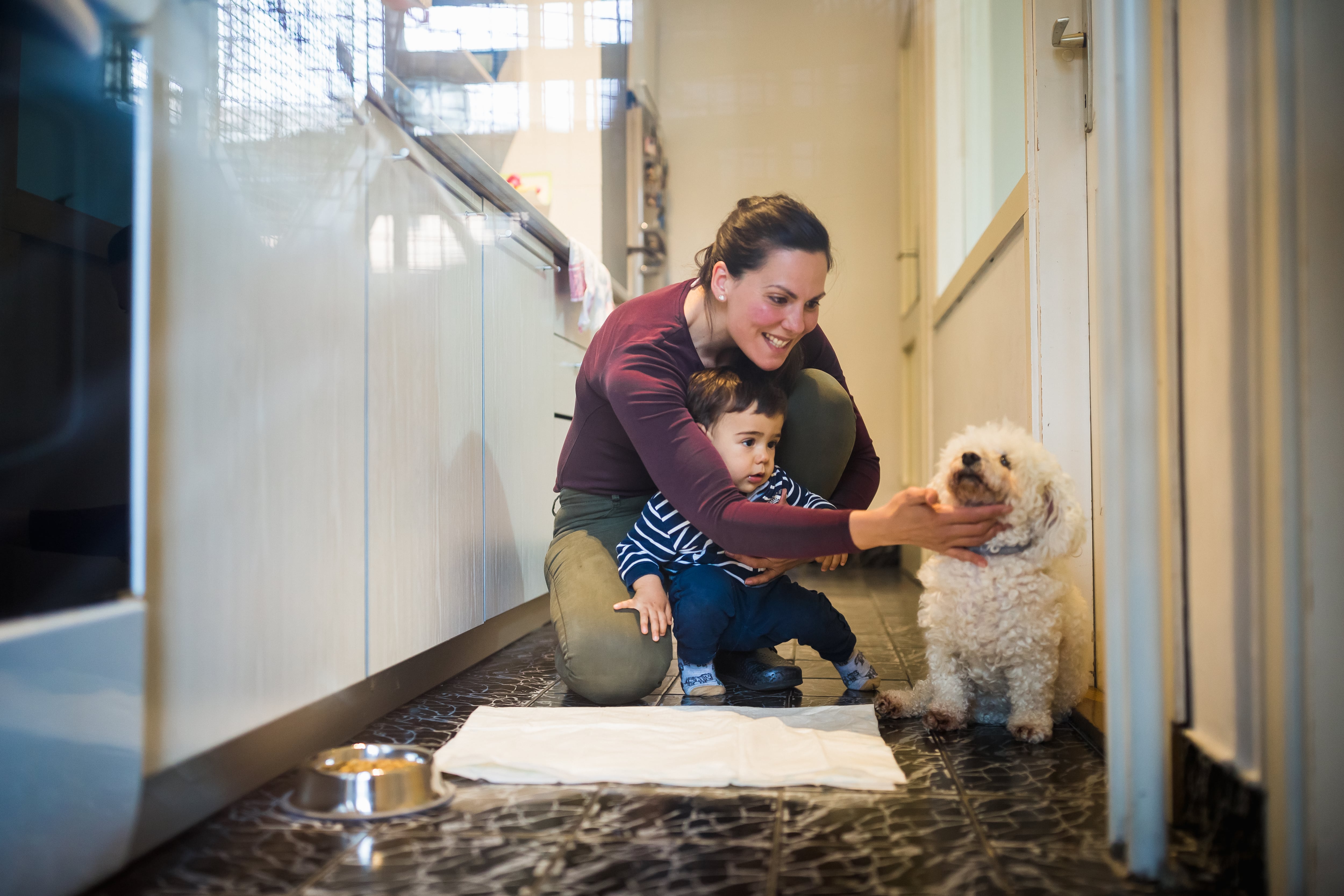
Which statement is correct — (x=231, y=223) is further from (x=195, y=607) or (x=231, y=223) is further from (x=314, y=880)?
(x=314, y=880)

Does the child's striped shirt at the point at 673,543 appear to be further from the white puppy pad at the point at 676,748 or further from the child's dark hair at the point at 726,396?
the white puppy pad at the point at 676,748

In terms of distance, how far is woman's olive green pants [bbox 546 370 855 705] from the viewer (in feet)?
4.80

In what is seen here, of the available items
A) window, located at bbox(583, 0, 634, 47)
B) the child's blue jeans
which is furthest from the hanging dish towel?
window, located at bbox(583, 0, 634, 47)

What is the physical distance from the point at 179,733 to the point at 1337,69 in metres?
1.16

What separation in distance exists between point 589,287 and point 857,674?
1.24 meters

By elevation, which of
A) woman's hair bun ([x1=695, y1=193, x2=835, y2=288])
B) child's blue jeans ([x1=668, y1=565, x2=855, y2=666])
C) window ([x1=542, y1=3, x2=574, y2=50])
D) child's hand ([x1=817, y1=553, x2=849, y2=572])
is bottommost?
child's blue jeans ([x1=668, y1=565, x2=855, y2=666])

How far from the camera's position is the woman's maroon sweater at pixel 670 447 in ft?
4.03

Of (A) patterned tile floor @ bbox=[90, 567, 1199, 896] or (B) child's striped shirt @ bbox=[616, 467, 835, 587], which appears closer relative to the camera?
(A) patterned tile floor @ bbox=[90, 567, 1199, 896]

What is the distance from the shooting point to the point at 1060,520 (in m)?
1.17

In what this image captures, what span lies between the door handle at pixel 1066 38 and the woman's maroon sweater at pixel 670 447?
2.16 feet

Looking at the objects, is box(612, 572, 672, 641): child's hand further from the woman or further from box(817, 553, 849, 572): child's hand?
box(817, 553, 849, 572): child's hand

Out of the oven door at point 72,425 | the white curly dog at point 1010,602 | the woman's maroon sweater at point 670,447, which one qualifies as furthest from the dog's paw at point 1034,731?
the oven door at point 72,425

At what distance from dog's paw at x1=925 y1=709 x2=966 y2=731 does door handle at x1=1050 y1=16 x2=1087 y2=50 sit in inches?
42.8

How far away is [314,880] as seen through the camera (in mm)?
810
